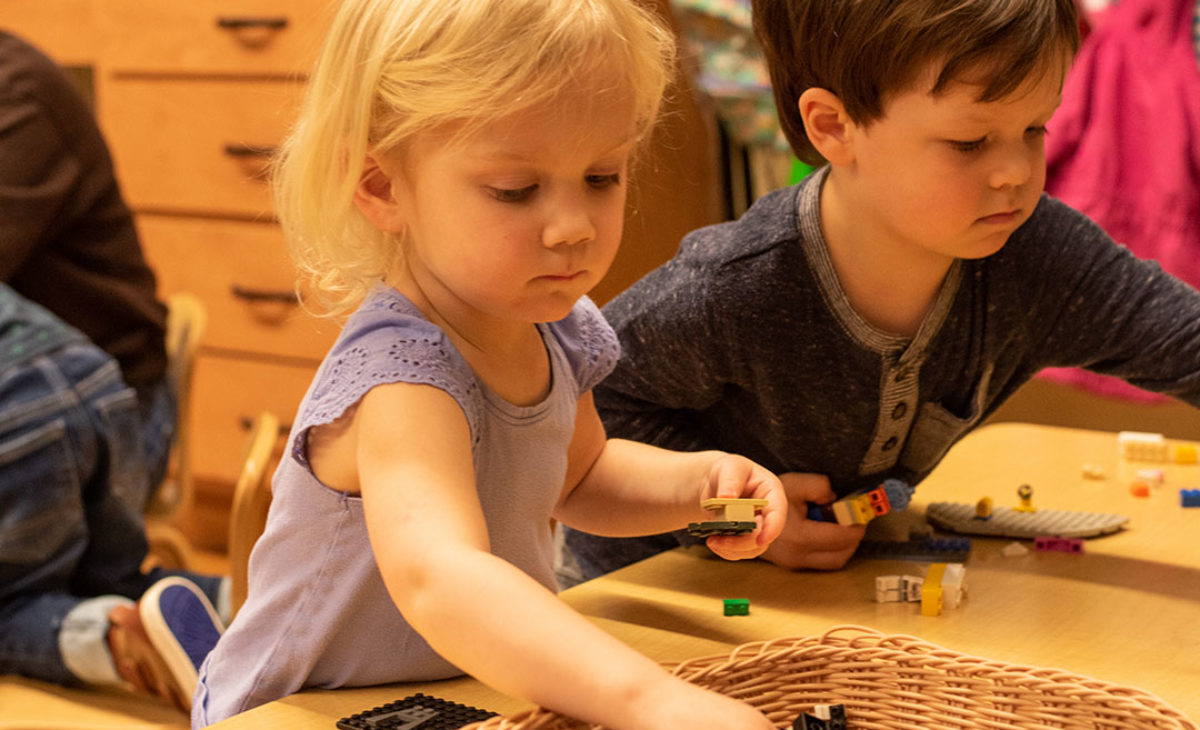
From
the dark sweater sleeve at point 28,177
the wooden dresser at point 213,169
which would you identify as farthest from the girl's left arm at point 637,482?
the wooden dresser at point 213,169

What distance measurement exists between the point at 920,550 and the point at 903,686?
0.29m

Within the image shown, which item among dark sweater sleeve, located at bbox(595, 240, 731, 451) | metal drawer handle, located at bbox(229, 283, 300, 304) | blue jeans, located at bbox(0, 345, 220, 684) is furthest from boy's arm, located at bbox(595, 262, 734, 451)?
metal drawer handle, located at bbox(229, 283, 300, 304)

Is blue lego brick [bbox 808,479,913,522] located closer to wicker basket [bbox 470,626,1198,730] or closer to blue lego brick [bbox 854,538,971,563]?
blue lego brick [bbox 854,538,971,563]

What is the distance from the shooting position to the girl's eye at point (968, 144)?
784 mm

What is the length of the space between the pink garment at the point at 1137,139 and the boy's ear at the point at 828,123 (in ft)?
2.76

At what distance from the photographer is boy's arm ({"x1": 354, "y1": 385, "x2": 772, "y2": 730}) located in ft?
1.81

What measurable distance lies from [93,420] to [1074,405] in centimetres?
121

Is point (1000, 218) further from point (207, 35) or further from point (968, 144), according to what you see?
point (207, 35)

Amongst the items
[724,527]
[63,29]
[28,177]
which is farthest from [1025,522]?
[63,29]

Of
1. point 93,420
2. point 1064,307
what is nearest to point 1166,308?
point 1064,307

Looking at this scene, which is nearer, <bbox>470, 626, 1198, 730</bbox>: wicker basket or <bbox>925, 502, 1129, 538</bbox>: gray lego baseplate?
<bbox>470, 626, 1198, 730</bbox>: wicker basket

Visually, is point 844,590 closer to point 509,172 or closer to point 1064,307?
point 1064,307

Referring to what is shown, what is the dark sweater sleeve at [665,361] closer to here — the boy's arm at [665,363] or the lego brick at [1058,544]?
the boy's arm at [665,363]

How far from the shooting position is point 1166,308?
0.90 meters
